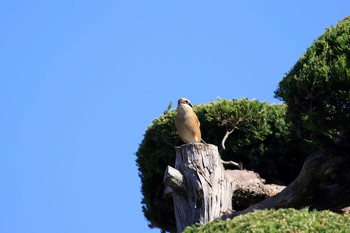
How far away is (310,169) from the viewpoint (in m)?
12.8

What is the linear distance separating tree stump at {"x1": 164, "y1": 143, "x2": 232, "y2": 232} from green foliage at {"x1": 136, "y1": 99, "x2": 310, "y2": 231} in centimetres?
261

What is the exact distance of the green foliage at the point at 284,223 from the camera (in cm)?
897

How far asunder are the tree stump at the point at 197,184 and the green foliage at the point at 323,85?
1606 millimetres

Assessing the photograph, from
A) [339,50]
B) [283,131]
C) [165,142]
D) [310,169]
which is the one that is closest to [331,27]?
[339,50]

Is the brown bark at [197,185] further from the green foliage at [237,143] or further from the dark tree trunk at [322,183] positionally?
the green foliage at [237,143]

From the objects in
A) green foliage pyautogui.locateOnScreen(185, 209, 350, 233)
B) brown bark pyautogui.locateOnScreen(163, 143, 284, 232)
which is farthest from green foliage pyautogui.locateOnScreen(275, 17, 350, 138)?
green foliage pyautogui.locateOnScreen(185, 209, 350, 233)

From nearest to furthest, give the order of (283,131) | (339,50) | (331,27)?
(339,50)
(331,27)
(283,131)

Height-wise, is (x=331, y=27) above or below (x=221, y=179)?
above

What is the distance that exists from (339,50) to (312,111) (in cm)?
103

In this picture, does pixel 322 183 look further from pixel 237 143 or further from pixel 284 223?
pixel 284 223

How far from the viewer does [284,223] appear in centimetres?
915

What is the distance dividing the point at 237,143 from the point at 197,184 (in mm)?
3068

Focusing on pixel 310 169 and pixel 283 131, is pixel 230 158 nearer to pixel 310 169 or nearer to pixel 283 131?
pixel 283 131

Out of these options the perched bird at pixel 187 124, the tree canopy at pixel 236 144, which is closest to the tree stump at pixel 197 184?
the perched bird at pixel 187 124
